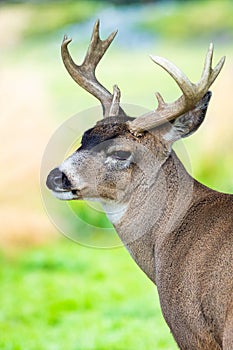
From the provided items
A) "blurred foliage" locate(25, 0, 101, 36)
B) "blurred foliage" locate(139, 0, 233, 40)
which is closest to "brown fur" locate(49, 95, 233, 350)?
"blurred foliage" locate(139, 0, 233, 40)

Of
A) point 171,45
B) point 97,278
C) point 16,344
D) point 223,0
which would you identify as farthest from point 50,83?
point 16,344

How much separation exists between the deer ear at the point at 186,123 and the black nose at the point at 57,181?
572 millimetres

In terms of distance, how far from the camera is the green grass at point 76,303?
7.72 m

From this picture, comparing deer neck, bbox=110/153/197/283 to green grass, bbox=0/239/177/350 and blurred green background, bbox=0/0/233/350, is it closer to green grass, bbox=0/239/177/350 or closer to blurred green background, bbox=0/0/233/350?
blurred green background, bbox=0/0/233/350

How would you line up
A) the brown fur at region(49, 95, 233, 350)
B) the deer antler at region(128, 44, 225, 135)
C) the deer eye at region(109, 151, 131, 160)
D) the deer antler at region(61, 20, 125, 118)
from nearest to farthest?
the brown fur at region(49, 95, 233, 350)
the deer antler at region(128, 44, 225, 135)
the deer eye at region(109, 151, 131, 160)
the deer antler at region(61, 20, 125, 118)

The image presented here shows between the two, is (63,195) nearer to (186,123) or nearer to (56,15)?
(186,123)

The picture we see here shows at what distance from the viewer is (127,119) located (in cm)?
513

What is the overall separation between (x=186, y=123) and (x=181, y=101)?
0.42ft

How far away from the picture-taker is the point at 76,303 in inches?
391

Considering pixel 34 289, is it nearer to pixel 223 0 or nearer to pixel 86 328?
pixel 86 328

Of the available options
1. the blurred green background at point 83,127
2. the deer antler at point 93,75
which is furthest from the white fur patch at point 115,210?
the blurred green background at point 83,127

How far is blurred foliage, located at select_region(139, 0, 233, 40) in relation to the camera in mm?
16078

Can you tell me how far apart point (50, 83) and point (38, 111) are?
104cm

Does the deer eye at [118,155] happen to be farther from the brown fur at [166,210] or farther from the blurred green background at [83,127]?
the blurred green background at [83,127]
